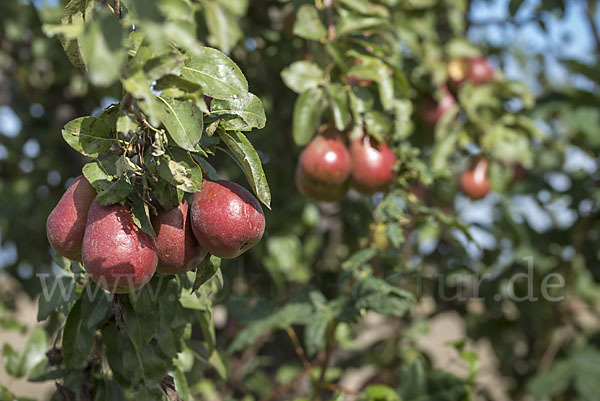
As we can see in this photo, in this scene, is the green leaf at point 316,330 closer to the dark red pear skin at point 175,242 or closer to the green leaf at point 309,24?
the dark red pear skin at point 175,242

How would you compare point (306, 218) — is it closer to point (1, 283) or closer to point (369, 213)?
point (369, 213)

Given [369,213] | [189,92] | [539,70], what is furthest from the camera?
[539,70]

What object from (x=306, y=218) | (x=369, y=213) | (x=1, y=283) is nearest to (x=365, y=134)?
(x=369, y=213)

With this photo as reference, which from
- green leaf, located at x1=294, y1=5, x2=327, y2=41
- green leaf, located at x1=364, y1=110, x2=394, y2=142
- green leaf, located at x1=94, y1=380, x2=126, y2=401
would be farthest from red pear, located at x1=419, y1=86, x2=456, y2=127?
green leaf, located at x1=94, y1=380, x2=126, y2=401

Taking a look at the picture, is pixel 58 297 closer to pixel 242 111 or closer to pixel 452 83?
pixel 242 111

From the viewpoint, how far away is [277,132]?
2131 mm

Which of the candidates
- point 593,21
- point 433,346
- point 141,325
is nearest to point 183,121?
point 141,325

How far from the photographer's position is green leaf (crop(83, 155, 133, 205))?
2.82ft

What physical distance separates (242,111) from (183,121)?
0.14m

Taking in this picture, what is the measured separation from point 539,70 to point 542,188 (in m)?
1.58

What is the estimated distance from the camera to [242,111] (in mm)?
948

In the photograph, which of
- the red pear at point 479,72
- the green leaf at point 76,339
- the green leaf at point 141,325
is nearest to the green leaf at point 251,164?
the green leaf at point 141,325

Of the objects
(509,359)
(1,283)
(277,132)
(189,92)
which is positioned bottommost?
(1,283)

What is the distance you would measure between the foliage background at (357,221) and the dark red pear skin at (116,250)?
32.2 inches
